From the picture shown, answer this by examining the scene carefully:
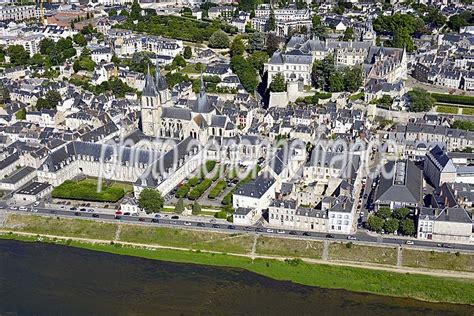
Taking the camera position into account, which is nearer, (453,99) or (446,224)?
(446,224)

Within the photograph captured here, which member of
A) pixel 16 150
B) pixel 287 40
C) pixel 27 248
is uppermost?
pixel 287 40

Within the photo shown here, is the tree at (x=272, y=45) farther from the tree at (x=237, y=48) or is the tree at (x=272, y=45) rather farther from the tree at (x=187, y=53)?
the tree at (x=187, y=53)

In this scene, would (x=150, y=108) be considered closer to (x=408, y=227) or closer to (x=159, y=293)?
(x=159, y=293)

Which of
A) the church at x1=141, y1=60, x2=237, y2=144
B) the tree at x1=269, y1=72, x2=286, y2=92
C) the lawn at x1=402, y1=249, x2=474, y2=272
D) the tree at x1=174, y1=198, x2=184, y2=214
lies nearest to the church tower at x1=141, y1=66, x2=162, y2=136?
the church at x1=141, y1=60, x2=237, y2=144

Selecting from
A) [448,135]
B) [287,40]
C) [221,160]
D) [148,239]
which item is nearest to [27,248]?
[148,239]

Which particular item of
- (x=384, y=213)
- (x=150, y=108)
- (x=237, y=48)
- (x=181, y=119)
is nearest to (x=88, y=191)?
(x=150, y=108)

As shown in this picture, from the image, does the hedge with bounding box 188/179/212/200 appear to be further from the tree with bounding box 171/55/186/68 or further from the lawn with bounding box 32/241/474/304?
the tree with bounding box 171/55/186/68

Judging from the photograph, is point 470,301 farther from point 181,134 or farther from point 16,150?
point 16,150
